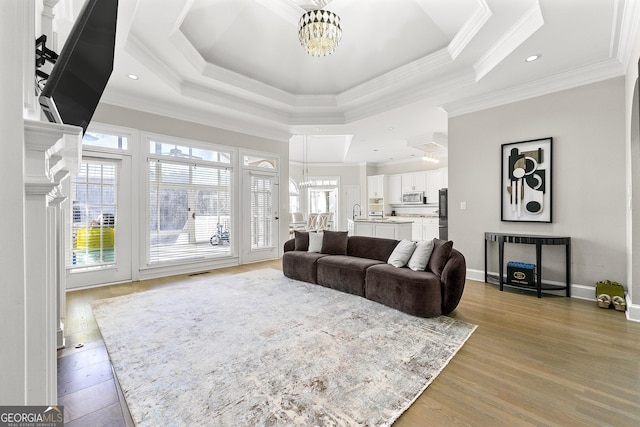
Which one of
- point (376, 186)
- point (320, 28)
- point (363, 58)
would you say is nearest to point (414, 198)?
point (376, 186)

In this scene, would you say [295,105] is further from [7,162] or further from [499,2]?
[7,162]

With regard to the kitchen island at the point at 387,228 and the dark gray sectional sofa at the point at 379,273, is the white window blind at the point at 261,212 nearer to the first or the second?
the dark gray sectional sofa at the point at 379,273

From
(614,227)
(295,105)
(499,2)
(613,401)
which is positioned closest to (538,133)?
(614,227)

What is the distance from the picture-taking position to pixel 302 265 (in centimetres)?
427

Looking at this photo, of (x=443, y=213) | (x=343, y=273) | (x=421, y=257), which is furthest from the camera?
(x=443, y=213)

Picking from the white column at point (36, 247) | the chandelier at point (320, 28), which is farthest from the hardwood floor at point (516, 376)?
the chandelier at point (320, 28)

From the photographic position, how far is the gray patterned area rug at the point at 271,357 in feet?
5.18

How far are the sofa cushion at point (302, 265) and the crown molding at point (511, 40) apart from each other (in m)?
3.30

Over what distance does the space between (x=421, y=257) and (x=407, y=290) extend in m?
0.49

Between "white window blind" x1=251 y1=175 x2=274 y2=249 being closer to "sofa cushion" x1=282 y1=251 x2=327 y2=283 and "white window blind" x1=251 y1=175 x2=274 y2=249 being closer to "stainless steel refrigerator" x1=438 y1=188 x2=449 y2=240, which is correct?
"sofa cushion" x1=282 y1=251 x2=327 y2=283

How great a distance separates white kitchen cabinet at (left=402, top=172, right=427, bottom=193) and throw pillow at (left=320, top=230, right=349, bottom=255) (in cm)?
549

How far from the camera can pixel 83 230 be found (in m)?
3.99

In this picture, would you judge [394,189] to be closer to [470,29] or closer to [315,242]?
[315,242]

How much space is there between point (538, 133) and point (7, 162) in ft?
16.3
